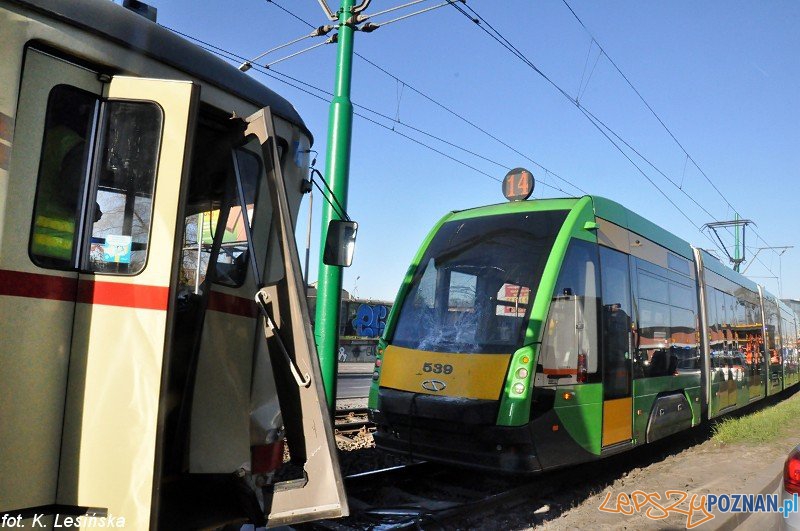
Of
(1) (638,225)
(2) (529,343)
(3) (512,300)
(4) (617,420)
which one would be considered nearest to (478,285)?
(3) (512,300)

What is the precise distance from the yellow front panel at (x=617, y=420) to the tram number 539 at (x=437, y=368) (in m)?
1.81

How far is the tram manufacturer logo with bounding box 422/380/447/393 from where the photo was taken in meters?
5.97

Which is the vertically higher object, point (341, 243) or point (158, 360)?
point (341, 243)

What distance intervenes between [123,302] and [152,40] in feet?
4.57

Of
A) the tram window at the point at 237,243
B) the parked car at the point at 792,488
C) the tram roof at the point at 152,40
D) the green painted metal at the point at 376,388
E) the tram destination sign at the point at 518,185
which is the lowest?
the parked car at the point at 792,488

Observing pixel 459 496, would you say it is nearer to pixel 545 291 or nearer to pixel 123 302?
pixel 545 291

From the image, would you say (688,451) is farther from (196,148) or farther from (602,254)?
(196,148)

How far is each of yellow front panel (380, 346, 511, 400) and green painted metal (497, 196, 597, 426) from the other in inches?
6.3

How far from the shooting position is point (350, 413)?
442 inches

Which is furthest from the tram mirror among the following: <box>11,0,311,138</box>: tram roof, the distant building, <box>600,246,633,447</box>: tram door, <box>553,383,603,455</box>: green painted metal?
the distant building

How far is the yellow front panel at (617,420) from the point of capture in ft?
20.9

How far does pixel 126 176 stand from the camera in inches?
119

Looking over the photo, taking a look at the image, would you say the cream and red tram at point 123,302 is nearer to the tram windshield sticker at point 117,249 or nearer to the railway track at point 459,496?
the tram windshield sticker at point 117,249

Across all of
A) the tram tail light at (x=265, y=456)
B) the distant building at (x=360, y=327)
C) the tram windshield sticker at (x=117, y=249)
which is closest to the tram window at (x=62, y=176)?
the tram windshield sticker at (x=117, y=249)
